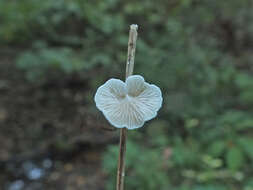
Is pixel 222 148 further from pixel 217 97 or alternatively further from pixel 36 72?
pixel 36 72

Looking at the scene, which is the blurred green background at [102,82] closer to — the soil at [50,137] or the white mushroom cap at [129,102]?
the soil at [50,137]

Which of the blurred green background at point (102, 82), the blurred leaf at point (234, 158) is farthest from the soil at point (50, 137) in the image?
the blurred leaf at point (234, 158)

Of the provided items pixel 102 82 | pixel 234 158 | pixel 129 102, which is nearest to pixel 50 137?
pixel 102 82

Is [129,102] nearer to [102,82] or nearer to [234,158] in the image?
[234,158]

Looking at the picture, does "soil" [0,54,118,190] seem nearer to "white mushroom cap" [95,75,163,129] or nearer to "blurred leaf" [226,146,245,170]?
"blurred leaf" [226,146,245,170]

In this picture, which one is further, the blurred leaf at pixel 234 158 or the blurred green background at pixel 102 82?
the blurred green background at pixel 102 82

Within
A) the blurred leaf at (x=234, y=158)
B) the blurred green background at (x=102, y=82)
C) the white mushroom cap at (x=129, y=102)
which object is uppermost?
the blurred green background at (x=102, y=82)
